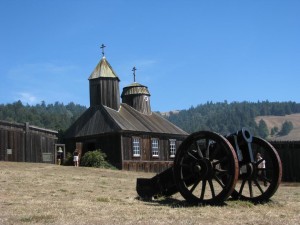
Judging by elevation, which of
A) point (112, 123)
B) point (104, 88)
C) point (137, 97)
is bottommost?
point (112, 123)

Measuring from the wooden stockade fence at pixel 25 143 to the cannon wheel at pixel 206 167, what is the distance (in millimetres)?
19135

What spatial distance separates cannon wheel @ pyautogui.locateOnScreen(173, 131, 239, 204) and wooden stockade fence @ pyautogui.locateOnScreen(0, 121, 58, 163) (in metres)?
19.1

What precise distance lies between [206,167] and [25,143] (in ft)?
67.2

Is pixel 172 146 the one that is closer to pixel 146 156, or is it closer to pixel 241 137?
pixel 146 156

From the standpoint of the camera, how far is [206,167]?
40.0 feet

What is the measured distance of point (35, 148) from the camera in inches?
1214

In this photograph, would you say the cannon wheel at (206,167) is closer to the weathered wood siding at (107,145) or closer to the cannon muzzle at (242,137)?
the cannon muzzle at (242,137)

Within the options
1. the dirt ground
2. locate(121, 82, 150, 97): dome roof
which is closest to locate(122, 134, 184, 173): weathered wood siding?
locate(121, 82, 150, 97): dome roof

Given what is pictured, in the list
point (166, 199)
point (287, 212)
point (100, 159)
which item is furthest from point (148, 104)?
point (287, 212)

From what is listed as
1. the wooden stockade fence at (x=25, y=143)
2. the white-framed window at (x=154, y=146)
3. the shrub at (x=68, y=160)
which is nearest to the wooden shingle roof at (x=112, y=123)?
the white-framed window at (x=154, y=146)

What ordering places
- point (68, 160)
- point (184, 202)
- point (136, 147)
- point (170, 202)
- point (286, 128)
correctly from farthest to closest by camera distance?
point (286, 128), point (136, 147), point (68, 160), point (170, 202), point (184, 202)

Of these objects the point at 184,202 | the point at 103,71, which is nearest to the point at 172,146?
the point at 103,71

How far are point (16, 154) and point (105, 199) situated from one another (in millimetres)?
18096

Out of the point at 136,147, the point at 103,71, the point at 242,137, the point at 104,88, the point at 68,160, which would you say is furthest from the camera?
the point at 103,71
